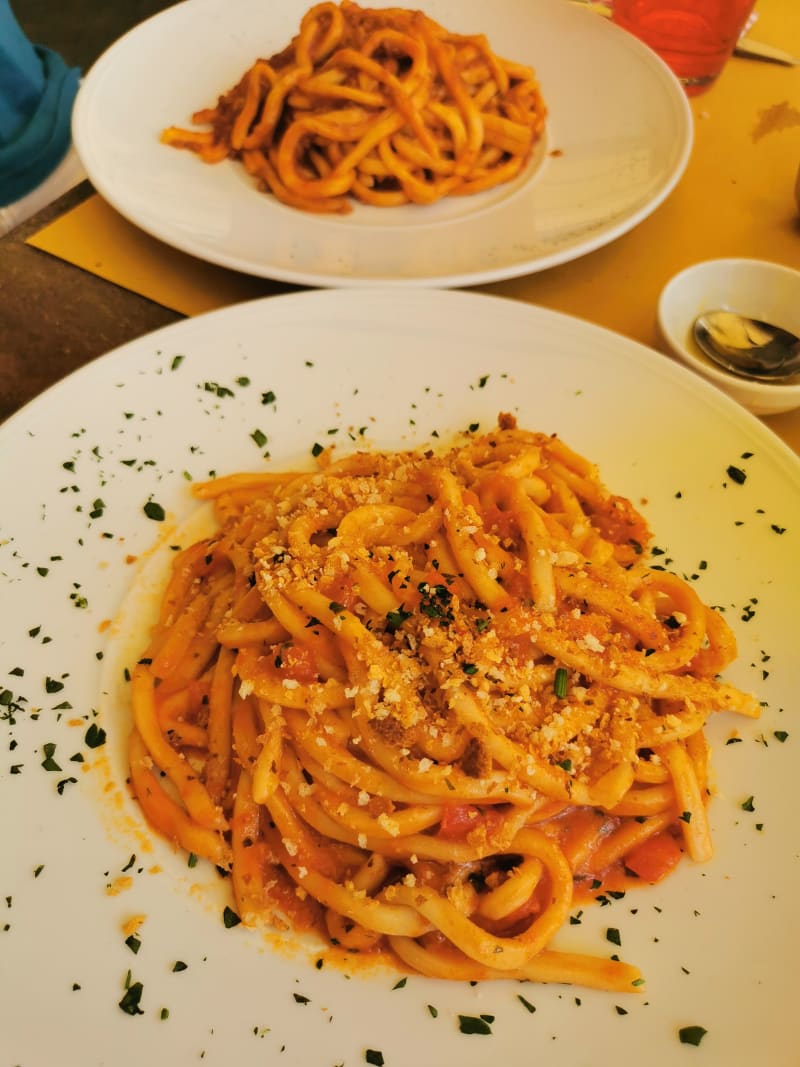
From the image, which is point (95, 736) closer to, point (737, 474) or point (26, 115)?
point (737, 474)

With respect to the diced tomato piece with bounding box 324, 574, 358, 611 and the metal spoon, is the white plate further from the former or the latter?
the diced tomato piece with bounding box 324, 574, 358, 611

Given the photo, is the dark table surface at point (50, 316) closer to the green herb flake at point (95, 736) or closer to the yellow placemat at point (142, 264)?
the yellow placemat at point (142, 264)

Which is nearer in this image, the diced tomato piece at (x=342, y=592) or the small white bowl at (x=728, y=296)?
the diced tomato piece at (x=342, y=592)

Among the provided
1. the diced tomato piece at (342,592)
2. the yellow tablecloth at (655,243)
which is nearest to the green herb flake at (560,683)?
the diced tomato piece at (342,592)

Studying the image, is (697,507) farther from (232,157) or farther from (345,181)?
(232,157)

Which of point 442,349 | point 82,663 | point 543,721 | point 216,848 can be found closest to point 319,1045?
point 216,848

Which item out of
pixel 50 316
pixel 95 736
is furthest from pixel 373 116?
pixel 95 736
